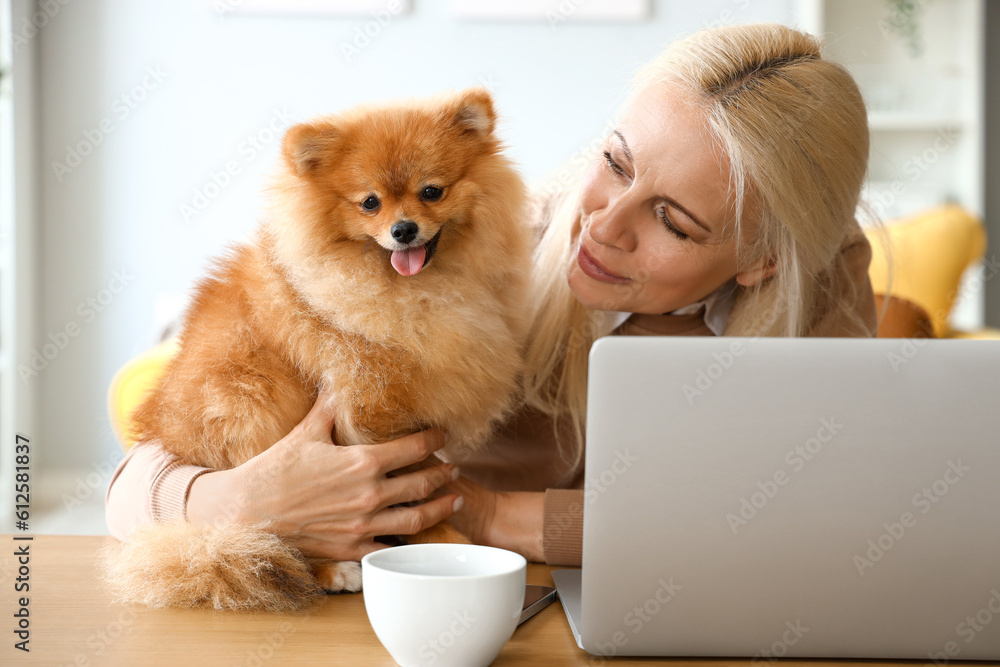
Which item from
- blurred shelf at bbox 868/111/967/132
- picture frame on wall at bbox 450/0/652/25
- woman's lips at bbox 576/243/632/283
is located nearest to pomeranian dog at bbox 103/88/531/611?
woman's lips at bbox 576/243/632/283

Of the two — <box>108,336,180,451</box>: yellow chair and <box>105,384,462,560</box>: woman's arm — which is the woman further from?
<box>108,336,180,451</box>: yellow chair

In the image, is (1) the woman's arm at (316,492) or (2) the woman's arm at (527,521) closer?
(1) the woman's arm at (316,492)

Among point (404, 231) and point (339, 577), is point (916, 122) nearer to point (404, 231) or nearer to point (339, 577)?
point (404, 231)

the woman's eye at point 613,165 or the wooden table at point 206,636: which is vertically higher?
the woman's eye at point 613,165

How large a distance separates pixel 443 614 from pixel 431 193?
64cm

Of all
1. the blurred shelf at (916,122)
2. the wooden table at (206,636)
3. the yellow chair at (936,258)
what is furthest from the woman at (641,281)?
the blurred shelf at (916,122)

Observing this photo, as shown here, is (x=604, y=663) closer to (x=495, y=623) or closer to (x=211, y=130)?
(x=495, y=623)

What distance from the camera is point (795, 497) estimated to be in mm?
689

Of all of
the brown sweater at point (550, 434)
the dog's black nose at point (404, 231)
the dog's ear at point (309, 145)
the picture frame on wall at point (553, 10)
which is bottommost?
the brown sweater at point (550, 434)

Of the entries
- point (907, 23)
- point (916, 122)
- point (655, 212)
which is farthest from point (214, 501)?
point (907, 23)

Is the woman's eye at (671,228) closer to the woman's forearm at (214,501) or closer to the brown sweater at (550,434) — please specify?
the brown sweater at (550,434)

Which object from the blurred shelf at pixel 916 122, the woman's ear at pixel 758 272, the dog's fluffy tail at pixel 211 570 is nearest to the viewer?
the dog's fluffy tail at pixel 211 570

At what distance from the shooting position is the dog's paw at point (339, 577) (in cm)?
94

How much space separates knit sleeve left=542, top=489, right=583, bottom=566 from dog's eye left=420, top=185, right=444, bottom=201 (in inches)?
18.6
